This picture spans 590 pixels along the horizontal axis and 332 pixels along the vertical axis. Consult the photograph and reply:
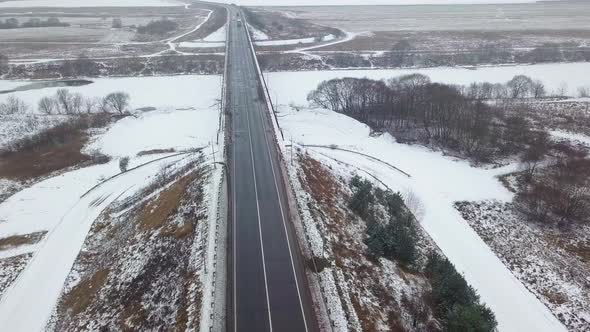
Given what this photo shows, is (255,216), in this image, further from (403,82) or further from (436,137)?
(403,82)

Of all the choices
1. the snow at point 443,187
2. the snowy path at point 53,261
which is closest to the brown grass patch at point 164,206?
the snowy path at point 53,261

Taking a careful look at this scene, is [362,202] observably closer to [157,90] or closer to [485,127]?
[485,127]

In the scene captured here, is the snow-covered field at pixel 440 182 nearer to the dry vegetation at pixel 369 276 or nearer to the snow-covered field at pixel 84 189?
the dry vegetation at pixel 369 276

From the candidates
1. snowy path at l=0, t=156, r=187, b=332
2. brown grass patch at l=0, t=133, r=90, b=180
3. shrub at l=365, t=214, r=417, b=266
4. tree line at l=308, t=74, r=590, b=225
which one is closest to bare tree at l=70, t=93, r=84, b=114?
brown grass patch at l=0, t=133, r=90, b=180

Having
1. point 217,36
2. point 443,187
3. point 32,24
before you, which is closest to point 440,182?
point 443,187

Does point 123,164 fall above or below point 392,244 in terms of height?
above
